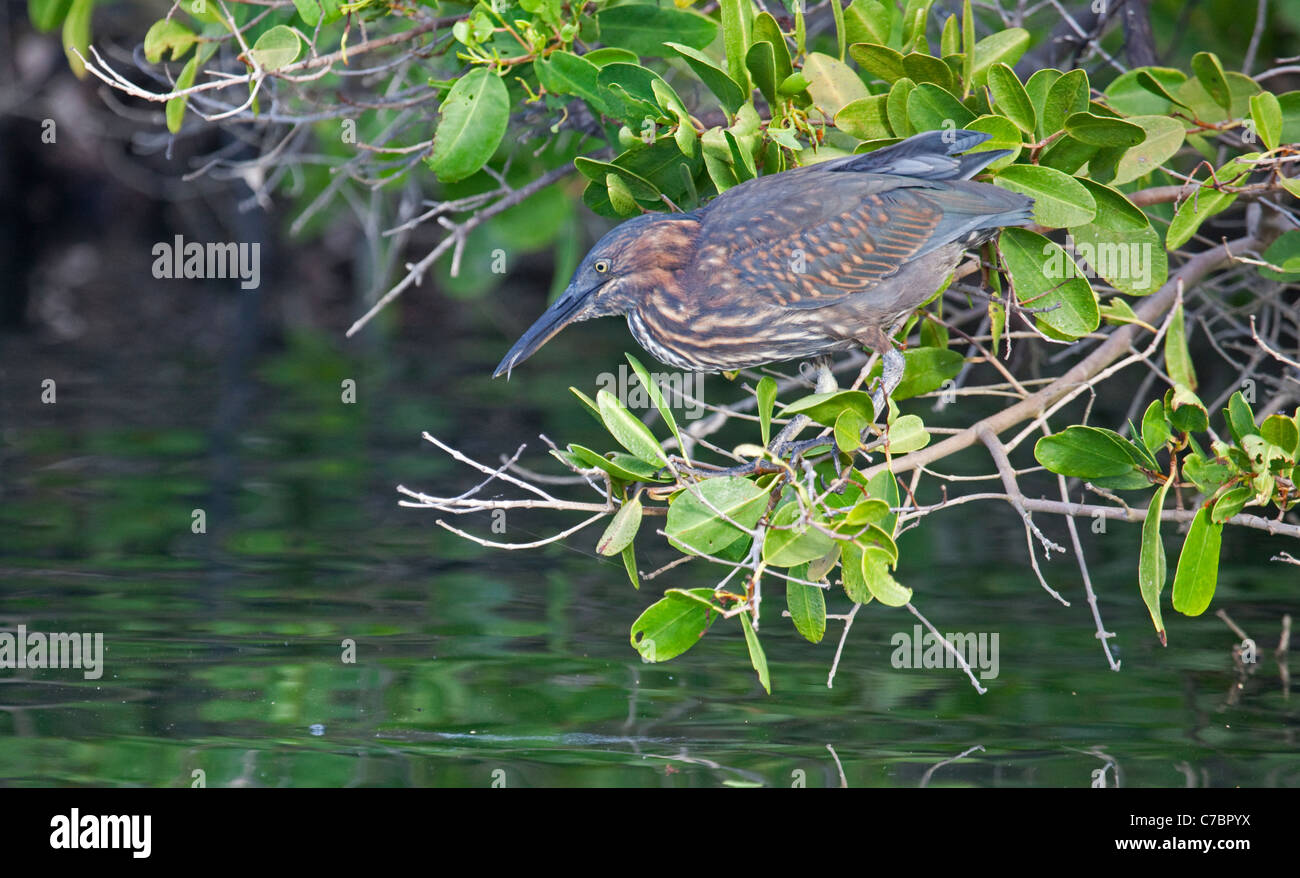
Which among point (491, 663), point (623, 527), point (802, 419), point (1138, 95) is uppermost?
point (1138, 95)

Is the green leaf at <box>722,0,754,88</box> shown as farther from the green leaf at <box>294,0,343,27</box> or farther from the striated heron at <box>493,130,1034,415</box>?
the green leaf at <box>294,0,343,27</box>

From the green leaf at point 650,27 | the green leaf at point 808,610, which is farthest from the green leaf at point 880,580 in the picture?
the green leaf at point 650,27

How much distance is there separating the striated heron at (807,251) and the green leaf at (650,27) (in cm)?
64

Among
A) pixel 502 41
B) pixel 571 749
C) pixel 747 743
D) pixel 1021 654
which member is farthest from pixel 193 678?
pixel 1021 654

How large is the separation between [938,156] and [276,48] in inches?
70.8

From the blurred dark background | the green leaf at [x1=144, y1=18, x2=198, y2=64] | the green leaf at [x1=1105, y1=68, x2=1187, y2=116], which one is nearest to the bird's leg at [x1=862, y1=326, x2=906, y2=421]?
the blurred dark background

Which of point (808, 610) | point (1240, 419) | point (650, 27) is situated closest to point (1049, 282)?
point (1240, 419)

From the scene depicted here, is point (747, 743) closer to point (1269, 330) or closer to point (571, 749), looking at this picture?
point (571, 749)

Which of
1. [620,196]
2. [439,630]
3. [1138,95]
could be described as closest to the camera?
[620,196]

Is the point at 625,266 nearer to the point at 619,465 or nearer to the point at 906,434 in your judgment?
the point at 619,465

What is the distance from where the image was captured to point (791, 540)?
350cm

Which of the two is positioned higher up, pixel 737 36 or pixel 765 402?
pixel 737 36

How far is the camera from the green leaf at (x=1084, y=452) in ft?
12.8

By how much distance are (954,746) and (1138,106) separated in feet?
6.13
